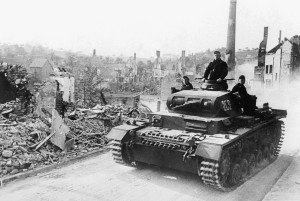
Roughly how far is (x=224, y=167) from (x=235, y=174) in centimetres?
83

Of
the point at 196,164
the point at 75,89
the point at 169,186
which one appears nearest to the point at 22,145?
the point at 169,186

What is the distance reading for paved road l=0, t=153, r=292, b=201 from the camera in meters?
6.49

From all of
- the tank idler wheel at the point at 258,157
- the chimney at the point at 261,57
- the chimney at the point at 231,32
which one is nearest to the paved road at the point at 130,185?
the tank idler wheel at the point at 258,157

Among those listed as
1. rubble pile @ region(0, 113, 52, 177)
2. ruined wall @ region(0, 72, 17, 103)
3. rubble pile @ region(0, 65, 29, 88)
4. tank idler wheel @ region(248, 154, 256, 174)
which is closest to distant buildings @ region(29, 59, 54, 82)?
rubble pile @ region(0, 65, 29, 88)

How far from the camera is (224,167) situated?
21.9 feet

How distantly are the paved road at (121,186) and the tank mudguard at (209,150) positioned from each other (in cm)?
98

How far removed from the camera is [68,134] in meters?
9.99

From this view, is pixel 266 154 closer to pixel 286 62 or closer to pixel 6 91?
pixel 6 91

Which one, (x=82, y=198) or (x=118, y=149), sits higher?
(x=118, y=149)

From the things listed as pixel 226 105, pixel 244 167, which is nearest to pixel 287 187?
pixel 244 167

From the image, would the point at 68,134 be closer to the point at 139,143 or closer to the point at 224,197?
the point at 139,143

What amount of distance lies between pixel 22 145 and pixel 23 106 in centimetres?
492

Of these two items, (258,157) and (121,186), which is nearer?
(121,186)

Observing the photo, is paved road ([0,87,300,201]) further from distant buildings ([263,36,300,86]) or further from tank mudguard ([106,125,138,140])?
distant buildings ([263,36,300,86])
